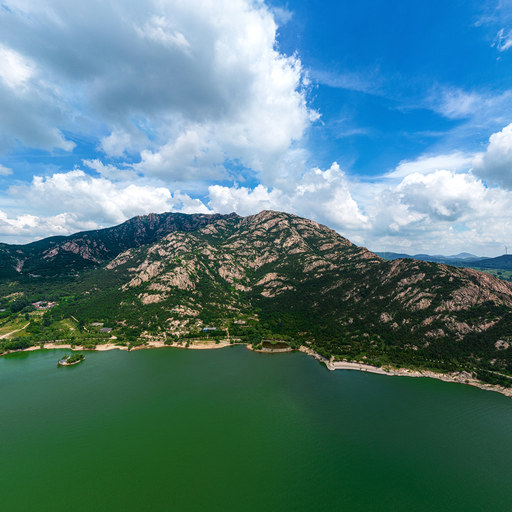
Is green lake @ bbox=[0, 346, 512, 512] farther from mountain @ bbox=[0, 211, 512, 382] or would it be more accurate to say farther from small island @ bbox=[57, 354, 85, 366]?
mountain @ bbox=[0, 211, 512, 382]

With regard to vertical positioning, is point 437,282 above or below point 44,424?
above

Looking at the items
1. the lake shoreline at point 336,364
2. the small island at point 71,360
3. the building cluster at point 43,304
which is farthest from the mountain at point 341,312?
the small island at point 71,360

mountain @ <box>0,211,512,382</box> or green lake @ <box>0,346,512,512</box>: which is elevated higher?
mountain @ <box>0,211,512,382</box>

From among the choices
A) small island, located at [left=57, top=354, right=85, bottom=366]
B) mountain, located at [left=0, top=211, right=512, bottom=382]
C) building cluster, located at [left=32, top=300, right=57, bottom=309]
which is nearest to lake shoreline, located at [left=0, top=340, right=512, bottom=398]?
mountain, located at [left=0, top=211, right=512, bottom=382]

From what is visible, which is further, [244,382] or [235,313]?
[235,313]

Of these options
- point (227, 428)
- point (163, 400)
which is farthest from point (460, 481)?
point (163, 400)

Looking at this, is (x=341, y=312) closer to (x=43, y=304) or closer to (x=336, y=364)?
(x=336, y=364)

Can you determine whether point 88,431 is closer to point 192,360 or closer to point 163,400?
point 163,400
